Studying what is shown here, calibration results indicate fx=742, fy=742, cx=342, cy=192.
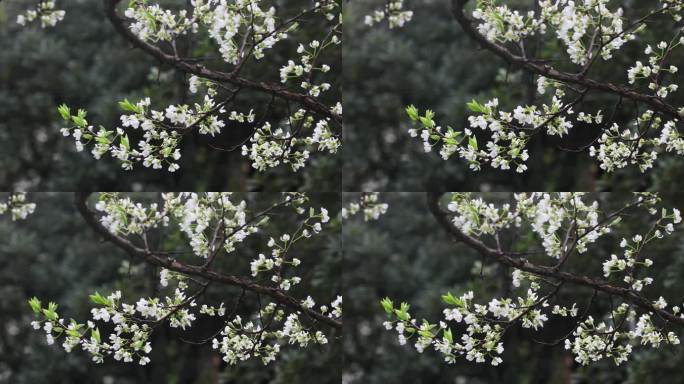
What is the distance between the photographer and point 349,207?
3559 millimetres

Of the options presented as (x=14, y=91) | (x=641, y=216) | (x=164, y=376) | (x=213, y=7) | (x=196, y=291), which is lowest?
(x=164, y=376)


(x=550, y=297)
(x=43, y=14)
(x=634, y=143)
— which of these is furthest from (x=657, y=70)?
(x=43, y=14)

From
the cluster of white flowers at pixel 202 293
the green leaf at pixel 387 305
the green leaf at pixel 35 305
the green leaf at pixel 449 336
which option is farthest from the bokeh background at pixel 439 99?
the green leaf at pixel 35 305

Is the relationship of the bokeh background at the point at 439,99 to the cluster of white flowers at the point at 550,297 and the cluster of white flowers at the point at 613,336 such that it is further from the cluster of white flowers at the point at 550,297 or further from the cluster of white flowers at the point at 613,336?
the cluster of white flowers at the point at 613,336

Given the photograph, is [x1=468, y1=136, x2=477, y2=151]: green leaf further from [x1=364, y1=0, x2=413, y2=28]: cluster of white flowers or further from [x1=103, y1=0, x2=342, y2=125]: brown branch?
[x1=364, y1=0, x2=413, y2=28]: cluster of white flowers

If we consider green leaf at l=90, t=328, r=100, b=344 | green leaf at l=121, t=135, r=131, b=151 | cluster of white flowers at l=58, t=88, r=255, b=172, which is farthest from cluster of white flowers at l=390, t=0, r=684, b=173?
green leaf at l=90, t=328, r=100, b=344

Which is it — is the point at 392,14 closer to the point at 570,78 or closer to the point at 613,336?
the point at 570,78

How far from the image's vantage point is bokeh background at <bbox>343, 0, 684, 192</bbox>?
342 cm

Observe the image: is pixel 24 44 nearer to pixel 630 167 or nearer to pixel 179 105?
pixel 179 105

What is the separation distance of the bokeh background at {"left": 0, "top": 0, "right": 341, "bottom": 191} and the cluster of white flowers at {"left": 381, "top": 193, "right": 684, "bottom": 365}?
29.3 inches

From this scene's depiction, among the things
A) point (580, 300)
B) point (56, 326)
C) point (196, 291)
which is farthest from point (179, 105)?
point (580, 300)

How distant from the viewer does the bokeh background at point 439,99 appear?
3418mm

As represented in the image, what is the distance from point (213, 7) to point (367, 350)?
1751 millimetres

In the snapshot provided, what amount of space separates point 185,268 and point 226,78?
871 mm
